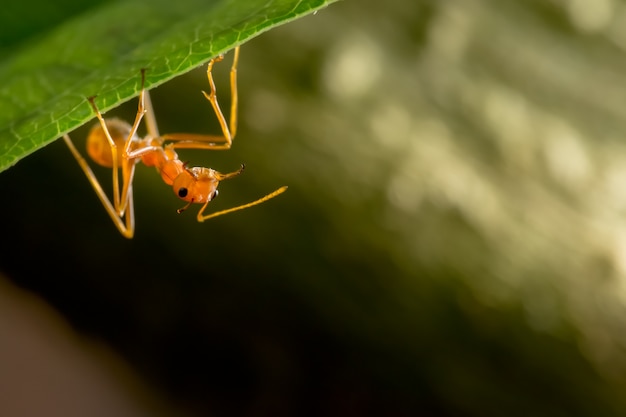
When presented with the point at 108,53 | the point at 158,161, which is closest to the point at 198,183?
the point at 158,161

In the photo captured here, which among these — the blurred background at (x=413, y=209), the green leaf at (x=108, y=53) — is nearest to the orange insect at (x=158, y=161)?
the blurred background at (x=413, y=209)

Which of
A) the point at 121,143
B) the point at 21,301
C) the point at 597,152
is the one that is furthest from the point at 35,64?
the point at 21,301

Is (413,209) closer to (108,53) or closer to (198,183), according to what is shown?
(198,183)

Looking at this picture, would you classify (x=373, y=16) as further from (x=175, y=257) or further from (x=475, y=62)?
A: (x=175, y=257)

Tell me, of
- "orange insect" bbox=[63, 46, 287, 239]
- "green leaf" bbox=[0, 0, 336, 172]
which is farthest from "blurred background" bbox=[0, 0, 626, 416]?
"green leaf" bbox=[0, 0, 336, 172]

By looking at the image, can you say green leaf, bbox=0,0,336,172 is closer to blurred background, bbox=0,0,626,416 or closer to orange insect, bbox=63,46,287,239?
orange insect, bbox=63,46,287,239
